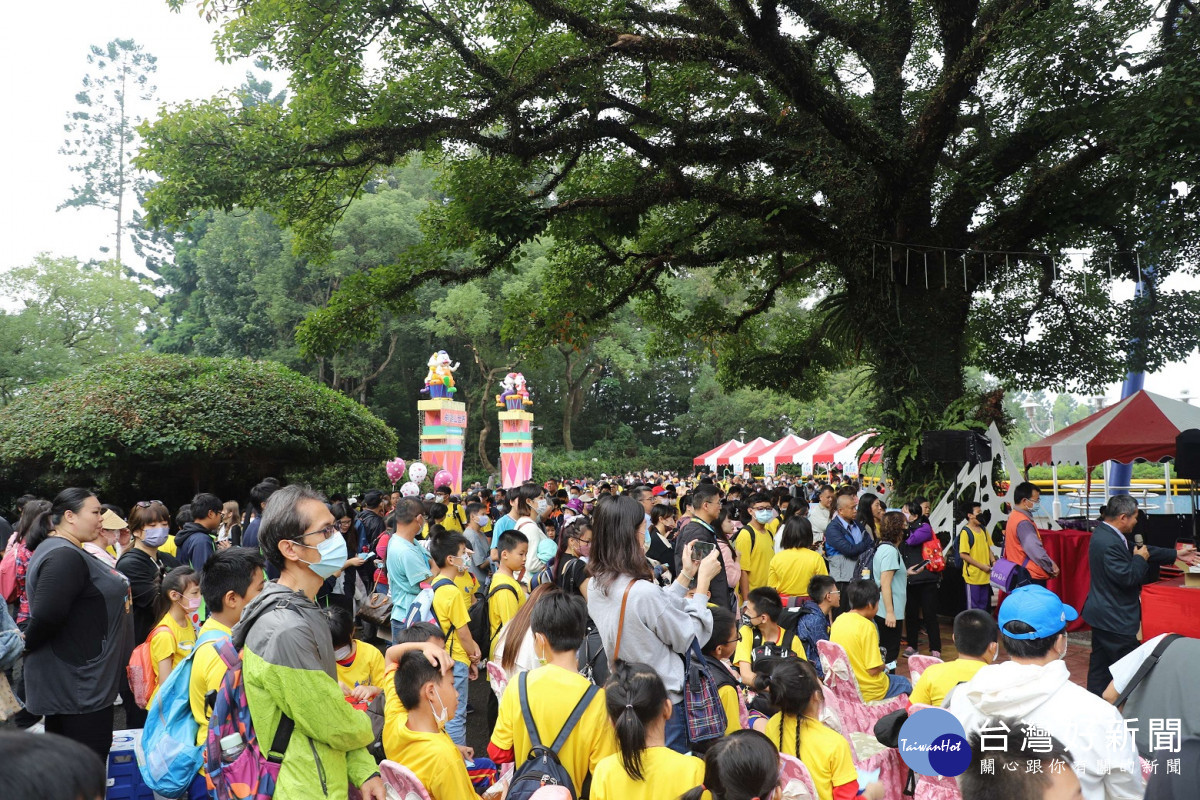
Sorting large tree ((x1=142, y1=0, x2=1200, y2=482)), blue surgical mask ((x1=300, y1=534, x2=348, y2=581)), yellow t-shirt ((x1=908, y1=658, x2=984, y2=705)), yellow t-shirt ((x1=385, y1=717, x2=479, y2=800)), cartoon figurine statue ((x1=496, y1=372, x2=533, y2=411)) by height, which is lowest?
yellow t-shirt ((x1=385, y1=717, x2=479, y2=800))

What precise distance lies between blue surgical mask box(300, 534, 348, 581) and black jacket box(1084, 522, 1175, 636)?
5.61 m

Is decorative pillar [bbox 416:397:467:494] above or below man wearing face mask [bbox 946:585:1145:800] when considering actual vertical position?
above

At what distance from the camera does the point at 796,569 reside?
21.9ft

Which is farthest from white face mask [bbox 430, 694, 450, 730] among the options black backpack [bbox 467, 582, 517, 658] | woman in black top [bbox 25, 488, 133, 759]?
black backpack [bbox 467, 582, 517, 658]

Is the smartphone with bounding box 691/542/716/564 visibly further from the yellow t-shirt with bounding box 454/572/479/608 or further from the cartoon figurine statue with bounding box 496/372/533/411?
the cartoon figurine statue with bounding box 496/372/533/411

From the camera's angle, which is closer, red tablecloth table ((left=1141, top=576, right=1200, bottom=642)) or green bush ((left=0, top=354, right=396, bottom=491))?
red tablecloth table ((left=1141, top=576, right=1200, bottom=642))

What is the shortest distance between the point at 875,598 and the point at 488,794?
261cm

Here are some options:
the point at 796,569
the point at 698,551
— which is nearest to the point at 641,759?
the point at 698,551

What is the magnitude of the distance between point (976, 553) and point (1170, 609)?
2558 mm

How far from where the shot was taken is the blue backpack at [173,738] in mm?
3045

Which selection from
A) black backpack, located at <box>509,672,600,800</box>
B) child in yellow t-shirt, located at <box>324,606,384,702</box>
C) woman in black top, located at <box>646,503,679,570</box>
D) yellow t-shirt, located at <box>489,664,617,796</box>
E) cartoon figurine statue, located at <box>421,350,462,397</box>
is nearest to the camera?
black backpack, located at <box>509,672,600,800</box>

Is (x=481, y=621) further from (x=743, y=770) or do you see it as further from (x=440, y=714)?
(x=743, y=770)

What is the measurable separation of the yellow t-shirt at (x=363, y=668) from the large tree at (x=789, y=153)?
7.23 meters

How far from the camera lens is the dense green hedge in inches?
523
